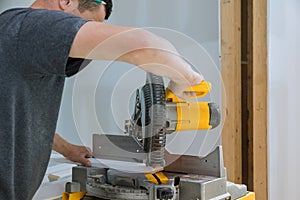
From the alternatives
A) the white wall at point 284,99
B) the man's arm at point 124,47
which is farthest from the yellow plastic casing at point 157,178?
the white wall at point 284,99

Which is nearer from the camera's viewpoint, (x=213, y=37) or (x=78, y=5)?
(x=78, y=5)

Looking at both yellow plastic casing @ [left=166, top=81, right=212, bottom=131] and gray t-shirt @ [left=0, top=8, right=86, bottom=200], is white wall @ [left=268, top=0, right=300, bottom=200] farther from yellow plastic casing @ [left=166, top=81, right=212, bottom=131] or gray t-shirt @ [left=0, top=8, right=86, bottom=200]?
gray t-shirt @ [left=0, top=8, right=86, bottom=200]

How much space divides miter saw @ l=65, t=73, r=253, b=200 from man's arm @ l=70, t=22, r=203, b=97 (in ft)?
0.52

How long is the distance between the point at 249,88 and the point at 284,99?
0.80ft

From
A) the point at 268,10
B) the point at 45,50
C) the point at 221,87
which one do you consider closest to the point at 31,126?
the point at 45,50

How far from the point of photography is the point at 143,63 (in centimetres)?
83

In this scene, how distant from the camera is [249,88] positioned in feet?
7.73

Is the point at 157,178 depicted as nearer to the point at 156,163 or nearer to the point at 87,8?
the point at 156,163

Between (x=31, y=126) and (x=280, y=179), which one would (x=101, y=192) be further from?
(x=280, y=179)

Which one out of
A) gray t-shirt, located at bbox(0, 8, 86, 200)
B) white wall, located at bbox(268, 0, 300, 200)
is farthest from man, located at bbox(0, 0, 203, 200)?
white wall, located at bbox(268, 0, 300, 200)

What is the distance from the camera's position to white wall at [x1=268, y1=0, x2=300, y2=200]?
7.63ft

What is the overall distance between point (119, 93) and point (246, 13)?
1.20 metres

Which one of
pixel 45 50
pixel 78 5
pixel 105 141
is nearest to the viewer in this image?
pixel 45 50

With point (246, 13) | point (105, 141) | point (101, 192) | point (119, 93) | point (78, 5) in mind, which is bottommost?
point (101, 192)
